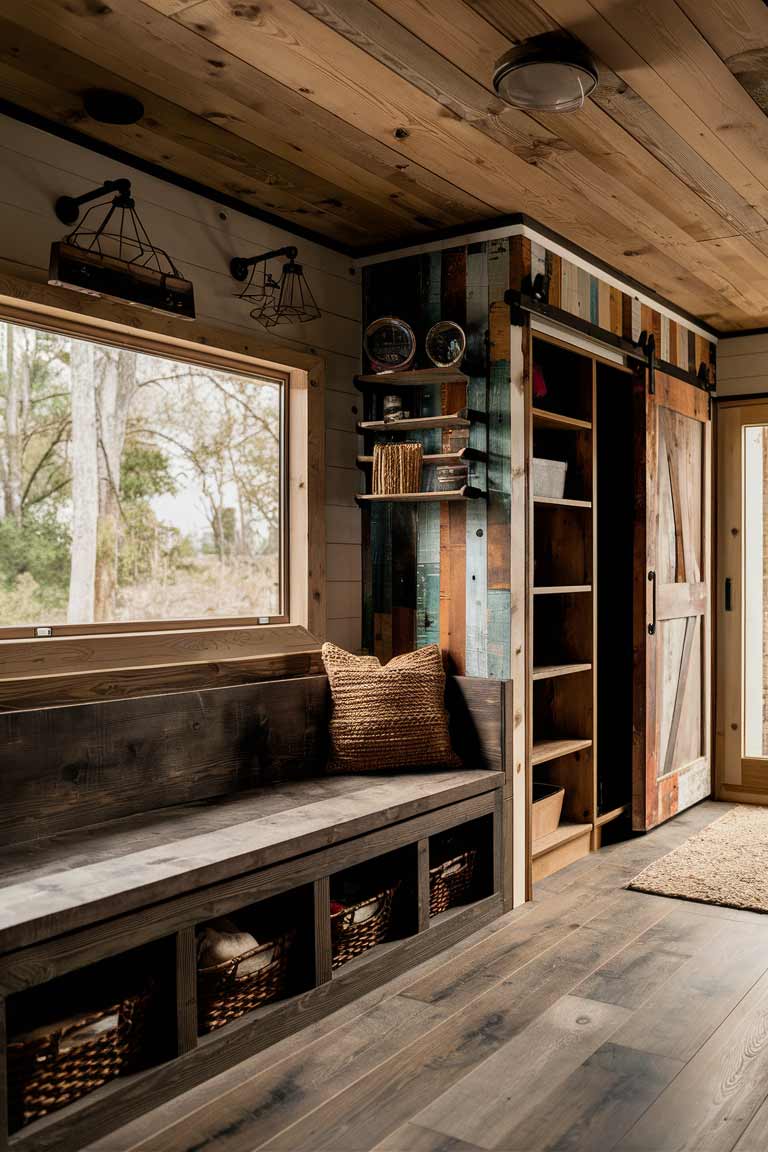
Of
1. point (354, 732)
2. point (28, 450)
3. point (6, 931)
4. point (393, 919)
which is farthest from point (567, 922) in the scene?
point (28, 450)

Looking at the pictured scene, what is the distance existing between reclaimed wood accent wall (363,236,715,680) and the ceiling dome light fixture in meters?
1.09

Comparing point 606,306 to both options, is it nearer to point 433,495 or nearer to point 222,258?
point 433,495

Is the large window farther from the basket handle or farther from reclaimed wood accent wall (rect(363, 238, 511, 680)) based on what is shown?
the basket handle

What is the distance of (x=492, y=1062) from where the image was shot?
8.35 feet

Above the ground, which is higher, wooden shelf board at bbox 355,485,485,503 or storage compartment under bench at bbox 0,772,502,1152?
wooden shelf board at bbox 355,485,485,503

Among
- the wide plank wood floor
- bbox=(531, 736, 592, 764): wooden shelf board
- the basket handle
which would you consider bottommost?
the wide plank wood floor

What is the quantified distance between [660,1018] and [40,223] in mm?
2922

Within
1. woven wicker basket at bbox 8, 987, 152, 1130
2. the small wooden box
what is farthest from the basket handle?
the small wooden box

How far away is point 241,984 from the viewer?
2.63 meters

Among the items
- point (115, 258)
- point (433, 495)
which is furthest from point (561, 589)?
point (115, 258)

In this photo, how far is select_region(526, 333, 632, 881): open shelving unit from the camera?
439cm

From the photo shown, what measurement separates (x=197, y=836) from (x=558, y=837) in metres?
1.99

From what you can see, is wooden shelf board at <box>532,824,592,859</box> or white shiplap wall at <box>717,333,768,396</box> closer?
wooden shelf board at <box>532,824,592,859</box>

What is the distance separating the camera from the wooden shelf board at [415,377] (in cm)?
375
